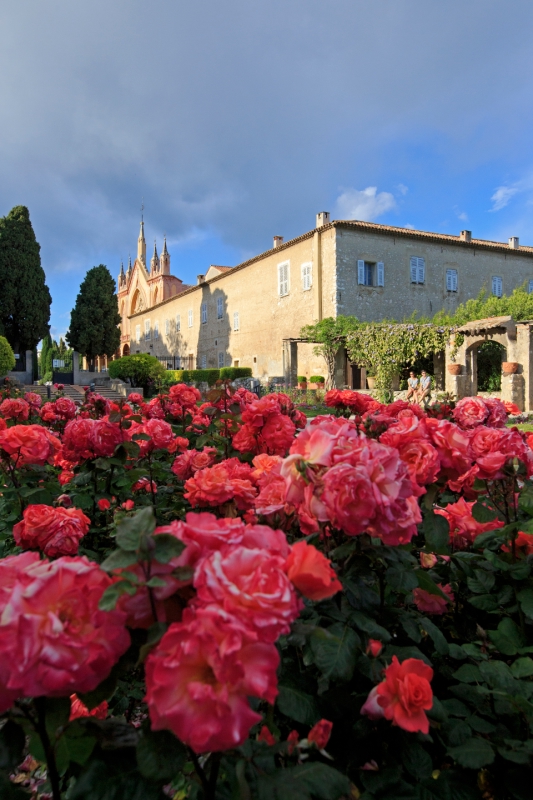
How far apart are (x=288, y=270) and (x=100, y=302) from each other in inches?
500

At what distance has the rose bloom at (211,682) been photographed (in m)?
0.59

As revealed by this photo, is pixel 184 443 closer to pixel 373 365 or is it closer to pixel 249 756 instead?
pixel 249 756

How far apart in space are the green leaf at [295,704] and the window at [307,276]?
73.6ft

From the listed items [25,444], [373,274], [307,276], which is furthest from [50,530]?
[373,274]

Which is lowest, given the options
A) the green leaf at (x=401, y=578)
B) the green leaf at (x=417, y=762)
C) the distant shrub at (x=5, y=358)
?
the green leaf at (x=417, y=762)

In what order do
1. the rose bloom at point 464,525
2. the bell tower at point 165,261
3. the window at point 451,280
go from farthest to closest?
the bell tower at point 165,261 < the window at point 451,280 < the rose bloom at point 464,525

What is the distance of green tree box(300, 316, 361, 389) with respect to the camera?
20.4 m

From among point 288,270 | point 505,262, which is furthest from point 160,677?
point 505,262

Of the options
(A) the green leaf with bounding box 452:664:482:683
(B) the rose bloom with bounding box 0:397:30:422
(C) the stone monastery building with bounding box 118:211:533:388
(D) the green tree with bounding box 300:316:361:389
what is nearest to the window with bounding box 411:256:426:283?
(C) the stone monastery building with bounding box 118:211:533:388

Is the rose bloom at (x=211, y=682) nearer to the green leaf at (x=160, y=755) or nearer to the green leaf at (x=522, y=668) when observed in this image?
→ the green leaf at (x=160, y=755)

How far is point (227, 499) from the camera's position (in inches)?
59.6

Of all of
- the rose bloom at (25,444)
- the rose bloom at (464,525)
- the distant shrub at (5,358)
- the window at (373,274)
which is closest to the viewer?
the rose bloom at (464,525)

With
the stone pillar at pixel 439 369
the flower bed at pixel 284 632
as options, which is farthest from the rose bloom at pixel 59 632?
the stone pillar at pixel 439 369

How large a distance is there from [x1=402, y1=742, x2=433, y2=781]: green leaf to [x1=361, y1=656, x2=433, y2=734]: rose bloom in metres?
0.14
